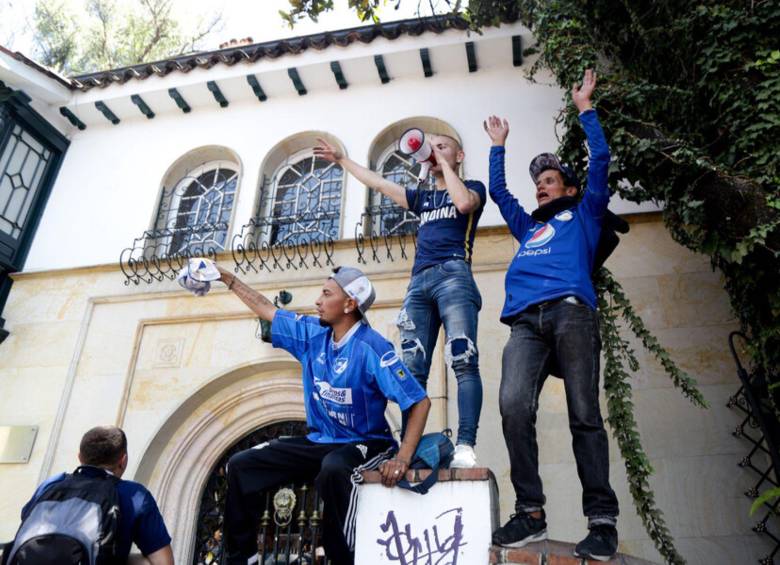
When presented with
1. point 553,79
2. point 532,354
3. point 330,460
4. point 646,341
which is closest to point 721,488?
point 646,341

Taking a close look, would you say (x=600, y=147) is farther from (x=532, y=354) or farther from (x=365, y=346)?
(x=365, y=346)

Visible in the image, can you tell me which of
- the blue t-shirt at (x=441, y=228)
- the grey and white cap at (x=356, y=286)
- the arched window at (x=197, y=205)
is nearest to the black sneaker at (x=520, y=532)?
the grey and white cap at (x=356, y=286)

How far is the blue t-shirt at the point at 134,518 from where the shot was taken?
3197 mm

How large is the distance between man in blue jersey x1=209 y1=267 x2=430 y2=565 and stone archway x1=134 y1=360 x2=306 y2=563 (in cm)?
324

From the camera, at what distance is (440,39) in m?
8.05

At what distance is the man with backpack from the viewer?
2875mm

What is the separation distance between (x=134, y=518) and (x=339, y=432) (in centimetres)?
113

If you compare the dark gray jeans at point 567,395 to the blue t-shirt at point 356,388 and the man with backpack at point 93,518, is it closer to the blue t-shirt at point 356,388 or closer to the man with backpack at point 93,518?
the blue t-shirt at point 356,388

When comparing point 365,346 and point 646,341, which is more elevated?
point 646,341

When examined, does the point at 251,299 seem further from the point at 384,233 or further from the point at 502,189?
the point at 384,233

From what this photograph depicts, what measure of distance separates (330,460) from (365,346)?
63 centimetres

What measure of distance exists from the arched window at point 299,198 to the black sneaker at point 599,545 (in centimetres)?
492

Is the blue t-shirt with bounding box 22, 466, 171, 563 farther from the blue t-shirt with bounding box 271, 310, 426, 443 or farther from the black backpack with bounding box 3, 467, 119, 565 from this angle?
the blue t-shirt with bounding box 271, 310, 426, 443

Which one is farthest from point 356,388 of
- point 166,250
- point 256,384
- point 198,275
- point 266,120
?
point 266,120
